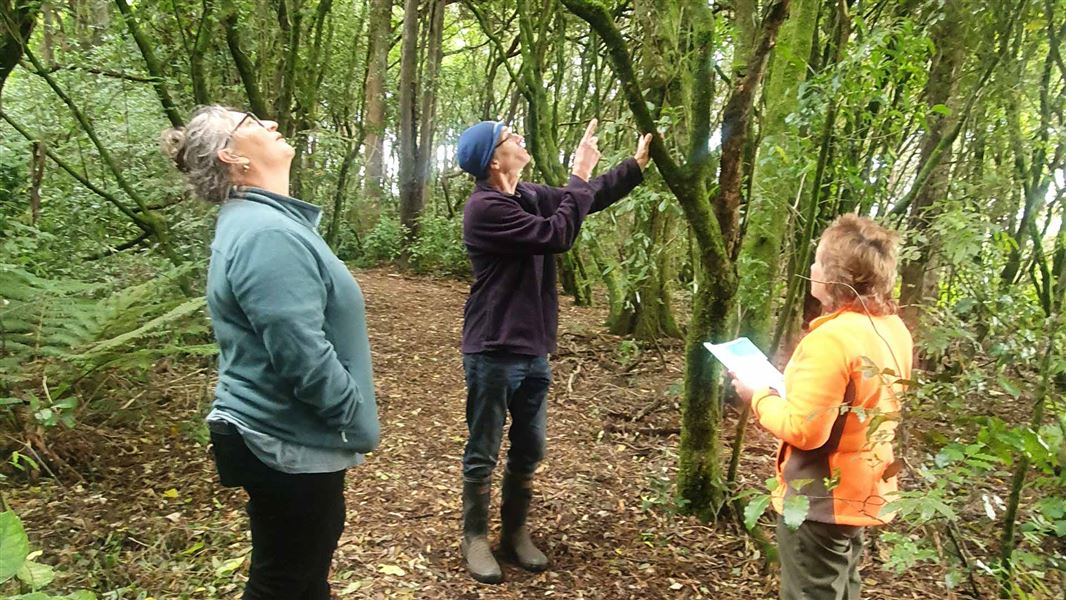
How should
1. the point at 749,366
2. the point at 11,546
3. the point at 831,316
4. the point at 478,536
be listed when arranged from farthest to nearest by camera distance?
the point at 478,536, the point at 749,366, the point at 831,316, the point at 11,546

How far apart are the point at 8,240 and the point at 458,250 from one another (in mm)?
7718

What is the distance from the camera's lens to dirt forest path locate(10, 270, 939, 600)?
2986mm

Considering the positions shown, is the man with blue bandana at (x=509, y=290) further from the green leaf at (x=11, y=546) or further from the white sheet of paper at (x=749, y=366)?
the green leaf at (x=11, y=546)

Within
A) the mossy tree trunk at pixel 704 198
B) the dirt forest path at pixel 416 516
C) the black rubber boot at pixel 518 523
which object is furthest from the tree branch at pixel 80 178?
the mossy tree trunk at pixel 704 198

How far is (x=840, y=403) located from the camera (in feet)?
6.15

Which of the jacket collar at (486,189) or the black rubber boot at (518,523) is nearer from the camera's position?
the jacket collar at (486,189)

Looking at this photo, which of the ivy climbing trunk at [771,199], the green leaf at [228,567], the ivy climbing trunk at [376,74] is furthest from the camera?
the ivy climbing trunk at [376,74]

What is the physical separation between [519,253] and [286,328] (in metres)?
1.24

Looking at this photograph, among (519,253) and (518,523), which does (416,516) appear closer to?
(518,523)

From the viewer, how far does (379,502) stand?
12.3 feet

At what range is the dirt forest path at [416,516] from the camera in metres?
2.99

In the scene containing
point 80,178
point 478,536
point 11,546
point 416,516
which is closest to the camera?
point 11,546

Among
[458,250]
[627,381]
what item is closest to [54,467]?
[627,381]

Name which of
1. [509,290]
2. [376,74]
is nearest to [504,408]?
[509,290]
